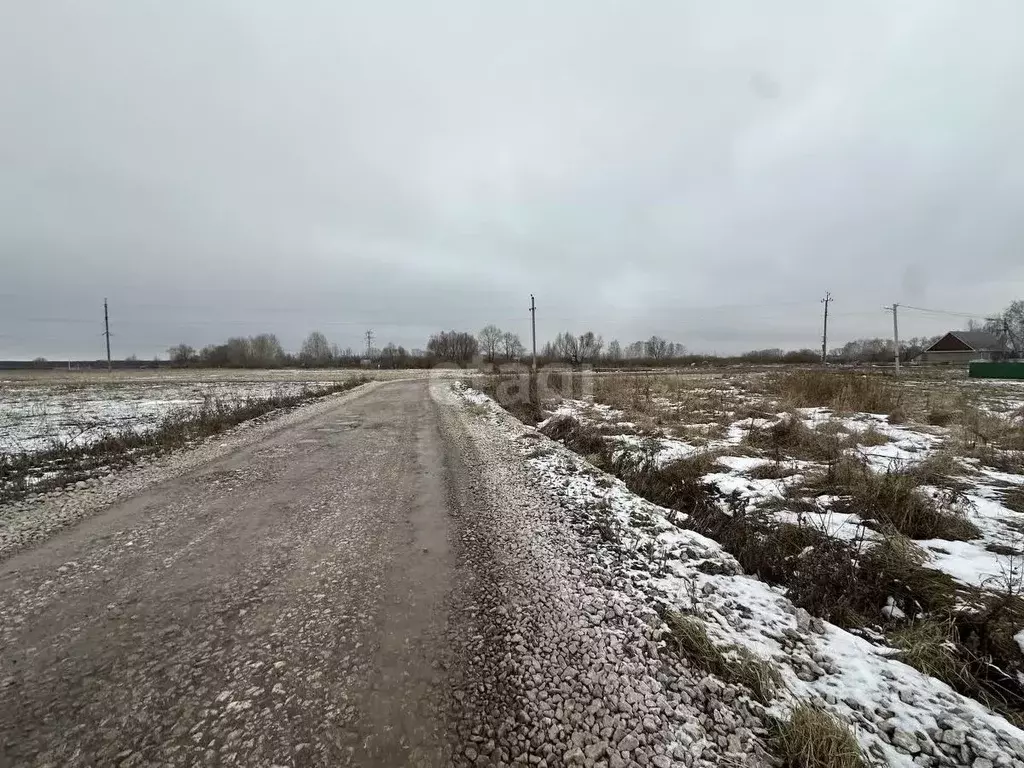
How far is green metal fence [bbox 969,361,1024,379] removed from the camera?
109 ft

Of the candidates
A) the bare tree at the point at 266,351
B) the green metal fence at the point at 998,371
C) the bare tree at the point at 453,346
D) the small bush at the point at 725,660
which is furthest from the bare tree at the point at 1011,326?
the bare tree at the point at 266,351

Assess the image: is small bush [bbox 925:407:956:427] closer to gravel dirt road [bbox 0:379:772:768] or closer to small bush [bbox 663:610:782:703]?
gravel dirt road [bbox 0:379:772:768]

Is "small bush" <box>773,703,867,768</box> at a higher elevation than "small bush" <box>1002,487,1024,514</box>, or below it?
below

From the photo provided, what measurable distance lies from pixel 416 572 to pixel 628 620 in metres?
2.05

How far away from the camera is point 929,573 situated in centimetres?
386

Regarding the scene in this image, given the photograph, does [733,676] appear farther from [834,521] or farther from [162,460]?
[162,460]

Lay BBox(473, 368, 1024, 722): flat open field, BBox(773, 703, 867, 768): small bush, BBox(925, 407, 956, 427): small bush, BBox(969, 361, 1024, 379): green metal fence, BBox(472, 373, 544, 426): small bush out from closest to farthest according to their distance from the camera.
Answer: BBox(773, 703, 867, 768): small bush
BBox(473, 368, 1024, 722): flat open field
BBox(925, 407, 956, 427): small bush
BBox(472, 373, 544, 426): small bush
BBox(969, 361, 1024, 379): green metal fence

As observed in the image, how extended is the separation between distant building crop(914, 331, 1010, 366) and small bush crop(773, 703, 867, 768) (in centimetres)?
9576

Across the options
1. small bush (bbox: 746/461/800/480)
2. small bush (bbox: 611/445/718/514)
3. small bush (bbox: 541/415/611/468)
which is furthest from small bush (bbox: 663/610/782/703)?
small bush (bbox: 541/415/611/468)

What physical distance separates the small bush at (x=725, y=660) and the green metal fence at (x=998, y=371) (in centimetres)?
4556

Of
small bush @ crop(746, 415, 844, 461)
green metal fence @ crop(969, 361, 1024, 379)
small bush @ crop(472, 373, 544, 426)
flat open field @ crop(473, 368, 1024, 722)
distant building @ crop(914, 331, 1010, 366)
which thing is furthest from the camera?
distant building @ crop(914, 331, 1010, 366)

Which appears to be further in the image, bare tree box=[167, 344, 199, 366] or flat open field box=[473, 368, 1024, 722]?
bare tree box=[167, 344, 199, 366]

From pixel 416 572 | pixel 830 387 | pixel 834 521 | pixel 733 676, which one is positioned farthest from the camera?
pixel 830 387

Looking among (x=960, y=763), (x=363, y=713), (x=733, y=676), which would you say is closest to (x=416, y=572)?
(x=363, y=713)
